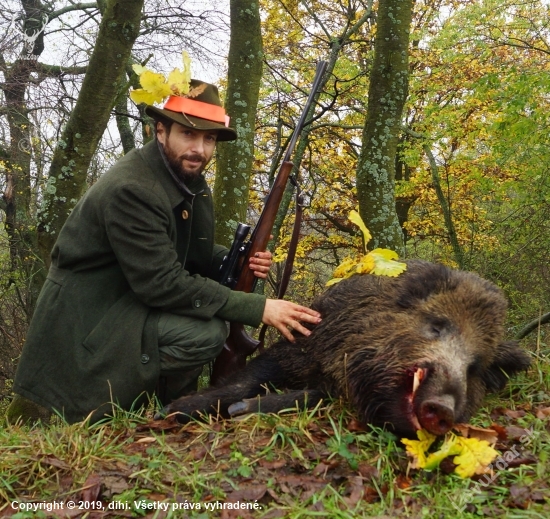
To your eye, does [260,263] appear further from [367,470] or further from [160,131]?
[367,470]

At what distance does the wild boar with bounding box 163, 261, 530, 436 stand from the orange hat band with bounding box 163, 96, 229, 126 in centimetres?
133

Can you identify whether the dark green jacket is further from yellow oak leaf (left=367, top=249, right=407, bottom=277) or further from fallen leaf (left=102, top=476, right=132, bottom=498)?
fallen leaf (left=102, top=476, right=132, bottom=498)

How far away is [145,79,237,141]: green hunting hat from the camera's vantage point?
3410 millimetres

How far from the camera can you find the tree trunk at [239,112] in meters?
4.99

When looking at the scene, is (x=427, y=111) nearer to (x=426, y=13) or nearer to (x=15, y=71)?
(x=426, y=13)

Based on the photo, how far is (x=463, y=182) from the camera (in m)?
11.4

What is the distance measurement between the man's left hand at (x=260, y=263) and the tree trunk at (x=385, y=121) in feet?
4.97

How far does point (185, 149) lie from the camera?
Answer: 3.48m

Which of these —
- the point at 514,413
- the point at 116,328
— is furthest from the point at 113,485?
the point at 514,413

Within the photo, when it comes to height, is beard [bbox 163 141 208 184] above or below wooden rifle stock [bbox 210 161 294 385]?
above

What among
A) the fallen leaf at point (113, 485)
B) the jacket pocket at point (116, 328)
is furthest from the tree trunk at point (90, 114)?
the fallen leaf at point (113, 485)

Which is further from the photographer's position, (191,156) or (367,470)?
(191,156)

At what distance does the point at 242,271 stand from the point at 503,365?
1.73 metres

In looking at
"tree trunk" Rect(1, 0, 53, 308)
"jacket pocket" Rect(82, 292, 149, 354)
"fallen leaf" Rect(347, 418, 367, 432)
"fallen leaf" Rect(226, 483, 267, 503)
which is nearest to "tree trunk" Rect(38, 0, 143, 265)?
"jacket pocket" Rect(82, 292, 149, 354)
